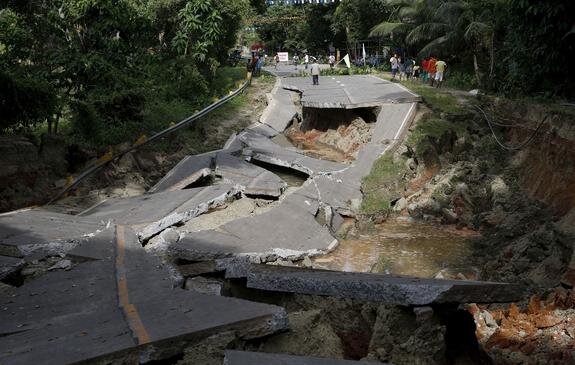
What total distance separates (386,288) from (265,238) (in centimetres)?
594

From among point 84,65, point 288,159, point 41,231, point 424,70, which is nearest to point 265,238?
point 41,231

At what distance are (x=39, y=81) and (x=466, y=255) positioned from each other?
935 centimetres

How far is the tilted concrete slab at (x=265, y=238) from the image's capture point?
9.13m

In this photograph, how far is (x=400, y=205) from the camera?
14.4 metres

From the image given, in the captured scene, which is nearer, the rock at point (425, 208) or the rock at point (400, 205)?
the rock at point (425, 208)

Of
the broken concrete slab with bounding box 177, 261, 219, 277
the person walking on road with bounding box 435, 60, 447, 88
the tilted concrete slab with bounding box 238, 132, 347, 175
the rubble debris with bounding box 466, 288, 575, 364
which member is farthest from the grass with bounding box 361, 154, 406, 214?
the person walking on road with bounding box 435, 60, 447, 88

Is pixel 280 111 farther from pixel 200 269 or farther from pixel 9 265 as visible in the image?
pixel 9 265

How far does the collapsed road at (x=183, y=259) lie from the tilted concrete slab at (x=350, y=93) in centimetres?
160

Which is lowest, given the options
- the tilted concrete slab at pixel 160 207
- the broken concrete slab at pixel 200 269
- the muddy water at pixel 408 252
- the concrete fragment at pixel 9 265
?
the muddy water at pixel 408 252

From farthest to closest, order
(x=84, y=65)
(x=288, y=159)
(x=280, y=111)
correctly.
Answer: (x=280, y=111), (x=288, y=159), (x=84, y=65)

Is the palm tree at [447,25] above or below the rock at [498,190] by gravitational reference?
above

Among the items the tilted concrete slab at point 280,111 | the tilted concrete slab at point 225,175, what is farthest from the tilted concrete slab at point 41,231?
the tilted concrete slab at point 280,111

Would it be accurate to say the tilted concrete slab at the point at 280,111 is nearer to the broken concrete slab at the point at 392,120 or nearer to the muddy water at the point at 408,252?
the broken concrete slab at the point at 392,120

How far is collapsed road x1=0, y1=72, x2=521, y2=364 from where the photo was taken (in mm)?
4453
